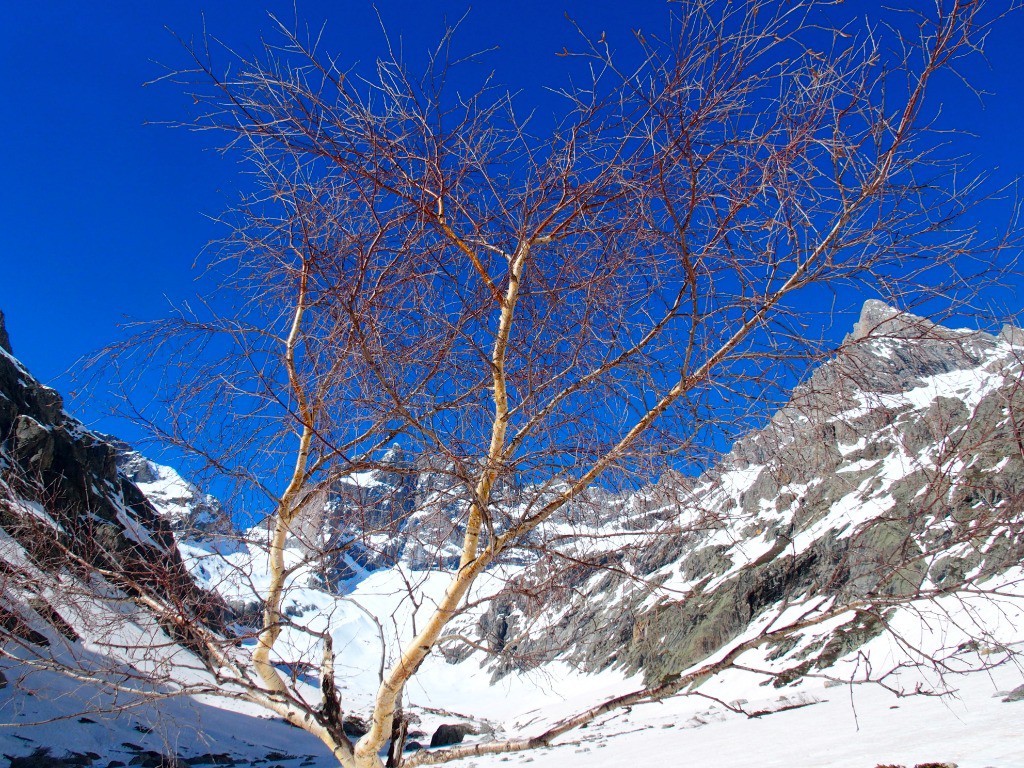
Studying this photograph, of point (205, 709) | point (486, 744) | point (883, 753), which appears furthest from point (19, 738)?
point (486, 744)

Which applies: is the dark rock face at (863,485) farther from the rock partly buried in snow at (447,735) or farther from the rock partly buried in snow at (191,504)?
the rock partly buried in snow at (447,735)

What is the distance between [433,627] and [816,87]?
2.00 meters

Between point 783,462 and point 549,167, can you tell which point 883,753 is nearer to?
point 783,462

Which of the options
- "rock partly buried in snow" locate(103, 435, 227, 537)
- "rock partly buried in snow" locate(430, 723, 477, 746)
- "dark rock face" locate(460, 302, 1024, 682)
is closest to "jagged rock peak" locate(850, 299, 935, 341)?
"dark rock face" locate(460, 302, 1024, 682)

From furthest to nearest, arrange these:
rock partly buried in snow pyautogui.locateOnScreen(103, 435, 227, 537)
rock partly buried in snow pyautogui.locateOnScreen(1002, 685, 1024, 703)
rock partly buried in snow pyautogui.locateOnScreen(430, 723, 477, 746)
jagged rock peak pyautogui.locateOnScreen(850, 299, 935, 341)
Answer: rock partly buried in snow pyautogui.locateOnScreen(430, 723, 477, 746) < rock partly buried in snow pyautogui.locateOnScreen(1002, 685, 1024, 703) < rock partly buried in snow pyautogui.locateOnScreen(103, 435, 227, 537) < jagged rock peak pyautogui.locateOnScreen(850, 299, 935, 341)

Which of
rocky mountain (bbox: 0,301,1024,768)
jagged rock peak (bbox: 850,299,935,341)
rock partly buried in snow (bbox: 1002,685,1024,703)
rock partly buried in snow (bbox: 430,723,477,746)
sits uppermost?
jagged rock peak (bbox: 850,299,935,341)

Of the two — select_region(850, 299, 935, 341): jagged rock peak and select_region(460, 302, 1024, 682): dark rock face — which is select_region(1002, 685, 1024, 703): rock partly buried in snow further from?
select_region(850, 299, 935, 341): jagged rock peak

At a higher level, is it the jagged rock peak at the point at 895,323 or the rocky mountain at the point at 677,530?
the jagged rock peak at the point at 895,323

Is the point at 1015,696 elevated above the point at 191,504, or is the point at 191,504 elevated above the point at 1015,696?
the point at 191,504

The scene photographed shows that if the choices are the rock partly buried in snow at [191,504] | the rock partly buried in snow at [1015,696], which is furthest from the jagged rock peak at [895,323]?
the rock partly buried in snow at [1015,696]

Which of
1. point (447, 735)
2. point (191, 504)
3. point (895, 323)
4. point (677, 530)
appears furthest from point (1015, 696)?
point (447, 735)

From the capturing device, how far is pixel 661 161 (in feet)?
5.59

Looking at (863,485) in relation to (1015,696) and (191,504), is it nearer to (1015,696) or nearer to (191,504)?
(191,504)

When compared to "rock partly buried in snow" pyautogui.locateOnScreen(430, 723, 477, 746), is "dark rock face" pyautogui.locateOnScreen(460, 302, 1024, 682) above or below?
above
